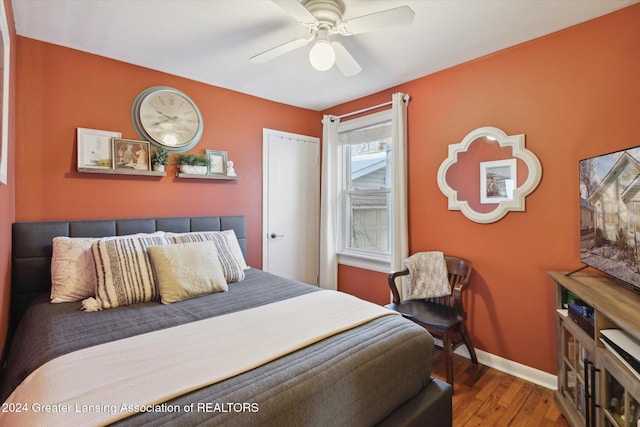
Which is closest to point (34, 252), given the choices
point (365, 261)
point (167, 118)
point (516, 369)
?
point (167, 118)

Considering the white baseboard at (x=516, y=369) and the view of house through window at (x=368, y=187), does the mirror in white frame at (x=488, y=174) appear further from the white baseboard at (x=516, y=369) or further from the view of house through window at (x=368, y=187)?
the white baseboard at (x=516, y=369)

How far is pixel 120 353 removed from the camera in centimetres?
119

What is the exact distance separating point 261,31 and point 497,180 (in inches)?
83.8

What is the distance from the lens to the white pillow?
1878 millimetres

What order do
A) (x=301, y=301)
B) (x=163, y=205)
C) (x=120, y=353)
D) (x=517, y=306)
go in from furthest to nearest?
(x=163, y=205) → (x=517, y=306) → (x=301, y=301) → (x=120, y=353)

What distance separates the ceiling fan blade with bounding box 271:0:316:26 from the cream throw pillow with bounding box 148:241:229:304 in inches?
61.8

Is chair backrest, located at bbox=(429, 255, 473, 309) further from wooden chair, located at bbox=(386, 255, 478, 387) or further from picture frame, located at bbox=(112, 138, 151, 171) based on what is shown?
picture frame, located at bbox=(112, 138, 151, 171)

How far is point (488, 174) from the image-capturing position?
2.46 meters

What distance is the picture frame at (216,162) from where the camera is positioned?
299 cm

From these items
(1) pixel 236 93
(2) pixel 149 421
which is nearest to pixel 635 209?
(2) pixel 149 421

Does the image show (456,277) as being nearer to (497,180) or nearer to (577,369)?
(497,180)

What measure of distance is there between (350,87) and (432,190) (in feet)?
4.45

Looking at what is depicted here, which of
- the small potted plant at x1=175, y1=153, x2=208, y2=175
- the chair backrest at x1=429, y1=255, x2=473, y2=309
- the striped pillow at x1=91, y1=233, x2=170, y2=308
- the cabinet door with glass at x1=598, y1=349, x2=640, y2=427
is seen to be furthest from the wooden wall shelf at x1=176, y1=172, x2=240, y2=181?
the cabinet door with glass at x1=598, y1=349, x2=640, y2=427

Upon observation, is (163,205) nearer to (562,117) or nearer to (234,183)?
(234,183)
